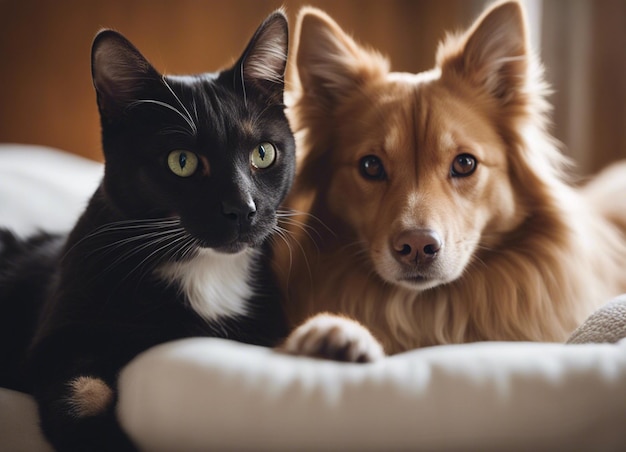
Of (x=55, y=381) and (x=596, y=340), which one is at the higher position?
(x=596, y=340)

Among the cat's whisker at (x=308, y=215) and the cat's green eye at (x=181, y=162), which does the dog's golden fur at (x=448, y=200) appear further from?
the cat's green eye at (x=181, y=162)

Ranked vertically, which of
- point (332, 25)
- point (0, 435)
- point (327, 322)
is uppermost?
point (332, 25)

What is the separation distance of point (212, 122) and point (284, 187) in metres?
0.26

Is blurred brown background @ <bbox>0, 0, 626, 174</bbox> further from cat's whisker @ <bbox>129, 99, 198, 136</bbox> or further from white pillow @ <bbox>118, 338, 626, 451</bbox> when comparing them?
white pillow @ <bbox>118, 338, 626, 451</bbox>

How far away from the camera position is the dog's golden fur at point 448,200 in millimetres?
1698

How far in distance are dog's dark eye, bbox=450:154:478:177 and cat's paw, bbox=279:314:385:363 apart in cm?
63

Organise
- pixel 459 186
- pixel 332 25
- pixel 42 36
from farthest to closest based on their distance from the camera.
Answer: pixel 42 36 < pixel 332 25 < pixel 459 186

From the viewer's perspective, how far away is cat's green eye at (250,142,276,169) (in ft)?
4.91

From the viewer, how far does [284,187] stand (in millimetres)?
1585


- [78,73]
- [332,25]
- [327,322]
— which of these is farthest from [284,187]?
[78,73]

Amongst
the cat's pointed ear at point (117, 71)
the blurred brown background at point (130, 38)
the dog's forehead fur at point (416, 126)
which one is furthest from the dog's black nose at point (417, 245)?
the blurred brown background at point (130, 38)

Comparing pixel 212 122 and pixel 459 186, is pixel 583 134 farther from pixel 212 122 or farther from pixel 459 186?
pixel 212 122

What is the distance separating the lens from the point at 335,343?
47.4 inches

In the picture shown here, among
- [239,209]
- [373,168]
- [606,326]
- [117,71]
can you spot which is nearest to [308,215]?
[373,168]
